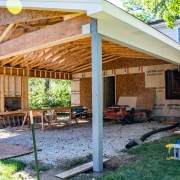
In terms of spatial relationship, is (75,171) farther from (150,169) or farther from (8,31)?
(8,31)

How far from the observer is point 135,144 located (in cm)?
601

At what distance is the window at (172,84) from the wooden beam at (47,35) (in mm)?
7772

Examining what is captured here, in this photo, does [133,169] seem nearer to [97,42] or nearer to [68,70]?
[97,42]

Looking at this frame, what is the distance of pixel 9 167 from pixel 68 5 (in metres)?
A: 3.14

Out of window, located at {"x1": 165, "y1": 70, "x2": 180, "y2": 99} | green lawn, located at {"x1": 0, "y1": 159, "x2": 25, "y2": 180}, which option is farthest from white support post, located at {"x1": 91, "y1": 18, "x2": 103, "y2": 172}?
window, located at {"x1": 165, "y1": 70, "x2": 180, "y2": 99}

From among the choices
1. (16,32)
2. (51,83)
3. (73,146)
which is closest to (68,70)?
(16,32)

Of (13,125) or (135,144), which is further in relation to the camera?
(13,125)

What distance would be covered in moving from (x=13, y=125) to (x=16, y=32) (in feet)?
15.3

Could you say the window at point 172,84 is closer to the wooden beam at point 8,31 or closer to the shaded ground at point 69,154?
the shaded ground at point 69,154

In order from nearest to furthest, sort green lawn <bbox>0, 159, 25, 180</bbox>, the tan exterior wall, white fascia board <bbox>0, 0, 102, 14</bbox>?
green lawn <bbox>0, 159, 25, 180</bbox>
white fascia board <bbox>0, 0, 102, 14</bbox>
the tan exterior wall

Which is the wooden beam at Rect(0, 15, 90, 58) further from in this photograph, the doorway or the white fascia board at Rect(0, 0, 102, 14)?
the doorway

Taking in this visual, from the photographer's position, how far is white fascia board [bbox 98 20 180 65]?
14.6ft

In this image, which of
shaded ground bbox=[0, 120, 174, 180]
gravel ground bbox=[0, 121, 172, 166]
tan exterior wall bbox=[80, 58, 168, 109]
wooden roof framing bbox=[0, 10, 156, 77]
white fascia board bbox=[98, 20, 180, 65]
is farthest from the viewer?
tan exterior wall bbox=[80, 58, 168, 109]

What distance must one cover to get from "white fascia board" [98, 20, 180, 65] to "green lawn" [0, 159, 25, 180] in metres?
2.89
